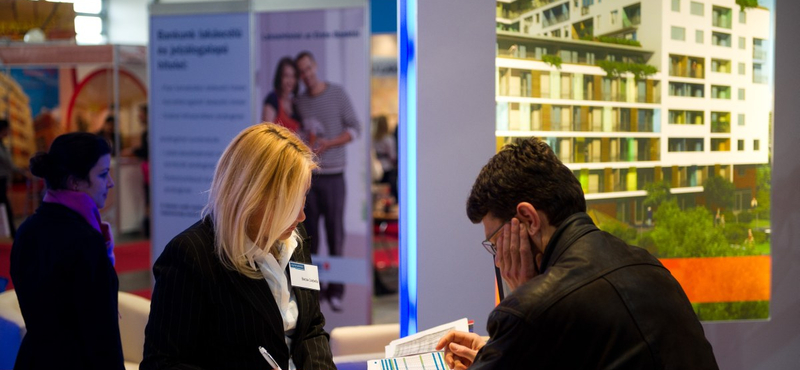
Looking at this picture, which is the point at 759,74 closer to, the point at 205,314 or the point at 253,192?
the point at 253,192

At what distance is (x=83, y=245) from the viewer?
8.85ft

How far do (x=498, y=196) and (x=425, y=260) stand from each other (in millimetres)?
1116

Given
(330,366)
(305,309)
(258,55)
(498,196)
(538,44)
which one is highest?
(258,55)

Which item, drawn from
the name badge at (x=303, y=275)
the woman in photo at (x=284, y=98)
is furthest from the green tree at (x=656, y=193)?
the woman in photo at (x=284, y=98)

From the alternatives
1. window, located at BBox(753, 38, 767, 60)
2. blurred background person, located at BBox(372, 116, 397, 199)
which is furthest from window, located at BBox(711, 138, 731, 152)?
blurred background person, located at BBox(372, 116, 397, 199)

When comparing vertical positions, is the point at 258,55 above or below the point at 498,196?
above

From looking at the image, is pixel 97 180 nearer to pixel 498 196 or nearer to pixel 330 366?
pixel 330 366

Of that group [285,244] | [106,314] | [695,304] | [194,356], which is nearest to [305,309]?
[285,244]

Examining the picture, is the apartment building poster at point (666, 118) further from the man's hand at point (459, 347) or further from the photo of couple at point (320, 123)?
the photo of couple at point (320, 123)

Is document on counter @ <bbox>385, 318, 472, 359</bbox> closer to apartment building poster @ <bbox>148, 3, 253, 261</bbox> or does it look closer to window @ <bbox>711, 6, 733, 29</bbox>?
window @ <bbox>711, 6, 733, 29</bbox>

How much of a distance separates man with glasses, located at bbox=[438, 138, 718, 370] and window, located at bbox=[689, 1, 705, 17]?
1.73 meters

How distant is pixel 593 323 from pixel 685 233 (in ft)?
6.00

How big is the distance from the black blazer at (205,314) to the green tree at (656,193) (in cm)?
167

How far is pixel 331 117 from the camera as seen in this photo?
210 inches
